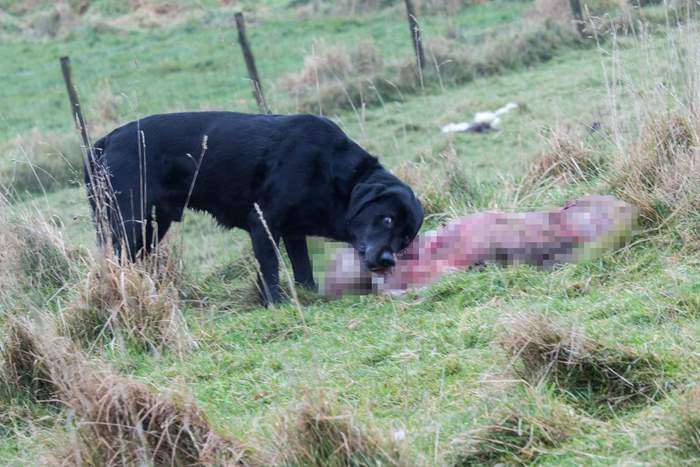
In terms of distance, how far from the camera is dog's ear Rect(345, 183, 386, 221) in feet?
21.7

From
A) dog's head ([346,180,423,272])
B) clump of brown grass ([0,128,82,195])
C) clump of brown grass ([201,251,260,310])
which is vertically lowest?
clump of brown grass ([0,128,82,195])

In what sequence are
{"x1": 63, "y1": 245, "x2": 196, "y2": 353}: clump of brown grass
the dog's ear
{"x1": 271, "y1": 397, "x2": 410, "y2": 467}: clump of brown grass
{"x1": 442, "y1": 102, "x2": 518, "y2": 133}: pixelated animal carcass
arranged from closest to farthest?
{"x1": 271, "y1": 397, "x2": 410, "y2": 467}: clump of brown grass
{"x1": 63, "y1": 245, "x2": 196, "y2": 353}: clump of brown grass
the dog's ear
{"x1": 442, "y1": 102, "x2": 518, "y2": 133}: pixelated animal carcass

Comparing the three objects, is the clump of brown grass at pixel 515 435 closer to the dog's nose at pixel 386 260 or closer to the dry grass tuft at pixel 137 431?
the dry grass tuft at pixel 137 431

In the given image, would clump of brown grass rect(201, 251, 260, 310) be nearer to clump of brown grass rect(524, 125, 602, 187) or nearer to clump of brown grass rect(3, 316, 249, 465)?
clump of brown grass rect(524, 125, 602, 187)

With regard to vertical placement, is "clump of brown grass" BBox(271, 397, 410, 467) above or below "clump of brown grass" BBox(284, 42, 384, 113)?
above

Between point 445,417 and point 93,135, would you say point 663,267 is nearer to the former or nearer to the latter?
point 445,417

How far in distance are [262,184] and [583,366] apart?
3175mm

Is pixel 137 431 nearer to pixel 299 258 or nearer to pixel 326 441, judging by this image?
pixel 326 441

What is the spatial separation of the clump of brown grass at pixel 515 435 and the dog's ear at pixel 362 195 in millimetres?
2842

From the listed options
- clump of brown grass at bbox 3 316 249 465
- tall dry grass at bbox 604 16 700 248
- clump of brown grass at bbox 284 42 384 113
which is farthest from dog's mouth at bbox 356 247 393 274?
clump of brown grass at bbox 284 42 384 113

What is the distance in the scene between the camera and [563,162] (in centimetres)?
803

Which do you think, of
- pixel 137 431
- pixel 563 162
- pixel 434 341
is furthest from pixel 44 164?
pixel 137 431

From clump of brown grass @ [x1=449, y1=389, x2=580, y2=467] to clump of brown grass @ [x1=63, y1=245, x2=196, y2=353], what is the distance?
2109mm

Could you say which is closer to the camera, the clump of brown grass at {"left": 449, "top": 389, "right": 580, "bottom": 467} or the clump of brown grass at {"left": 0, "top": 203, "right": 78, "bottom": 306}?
the clump of brown grass at {"left": 449, "top": 389, "right": 580, "bottom": 467}
